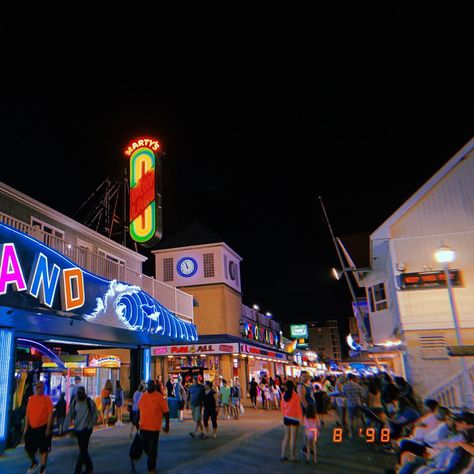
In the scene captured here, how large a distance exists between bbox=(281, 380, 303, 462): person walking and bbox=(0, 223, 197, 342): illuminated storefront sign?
588 centimetres

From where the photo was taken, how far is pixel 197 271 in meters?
33.8

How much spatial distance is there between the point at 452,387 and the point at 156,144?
1519cm

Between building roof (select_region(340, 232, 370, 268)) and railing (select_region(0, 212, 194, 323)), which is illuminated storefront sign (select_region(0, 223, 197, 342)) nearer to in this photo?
railing (select_region(0, 212, 194, 323))

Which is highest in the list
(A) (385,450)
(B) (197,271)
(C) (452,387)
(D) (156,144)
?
(D) (156,144)

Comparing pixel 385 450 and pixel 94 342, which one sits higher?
pixel 94 342

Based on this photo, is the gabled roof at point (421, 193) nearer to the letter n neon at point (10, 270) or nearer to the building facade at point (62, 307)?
the building facade at point (62, 307)

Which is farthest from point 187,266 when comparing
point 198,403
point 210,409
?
point 210,409

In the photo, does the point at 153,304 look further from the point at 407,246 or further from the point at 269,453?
the point at 407,246

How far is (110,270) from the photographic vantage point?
17484 mm

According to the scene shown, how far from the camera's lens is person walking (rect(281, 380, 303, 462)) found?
31.7 feet

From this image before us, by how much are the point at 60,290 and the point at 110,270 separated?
605 cm

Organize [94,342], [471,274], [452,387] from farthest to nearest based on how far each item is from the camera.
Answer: [94,342]
[471,274]
[452,387]

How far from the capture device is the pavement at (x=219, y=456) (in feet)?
29.1

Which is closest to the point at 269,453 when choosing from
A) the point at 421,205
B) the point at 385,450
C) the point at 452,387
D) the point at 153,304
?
the point at 385,450
